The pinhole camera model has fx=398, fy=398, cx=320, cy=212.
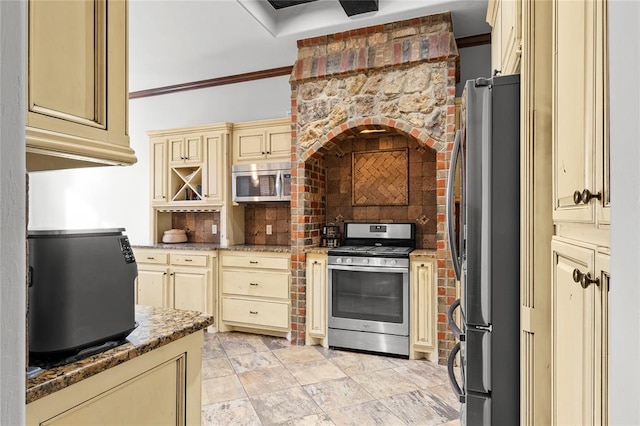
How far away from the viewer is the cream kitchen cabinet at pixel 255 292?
12.8 feet

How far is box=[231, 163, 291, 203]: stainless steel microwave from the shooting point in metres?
4.06

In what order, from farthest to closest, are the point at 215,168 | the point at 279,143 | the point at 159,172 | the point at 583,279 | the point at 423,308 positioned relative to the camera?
the point at 159,172
the point at 215,168
the point at 279,143
the point at 423,308
the point at 583,279

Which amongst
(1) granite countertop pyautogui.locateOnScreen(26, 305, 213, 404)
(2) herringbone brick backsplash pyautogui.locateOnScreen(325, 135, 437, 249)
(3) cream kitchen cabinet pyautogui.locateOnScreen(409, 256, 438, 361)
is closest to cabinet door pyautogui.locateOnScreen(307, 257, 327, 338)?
(2) herringbone brick backsplash pyautogui.locateOnScreen(325, 135, 437, 249)

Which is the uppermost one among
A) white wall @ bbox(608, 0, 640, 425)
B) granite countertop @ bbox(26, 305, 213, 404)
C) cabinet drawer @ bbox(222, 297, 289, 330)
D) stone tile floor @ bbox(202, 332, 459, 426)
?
white wall @ bbox(608, 0, 640, 425)

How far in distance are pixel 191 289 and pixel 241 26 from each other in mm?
2652

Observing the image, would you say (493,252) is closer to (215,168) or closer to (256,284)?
(256,284)

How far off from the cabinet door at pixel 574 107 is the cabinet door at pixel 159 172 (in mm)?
4307

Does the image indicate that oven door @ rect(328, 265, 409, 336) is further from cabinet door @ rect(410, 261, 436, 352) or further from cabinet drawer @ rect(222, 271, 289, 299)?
cabinet drawer @ rect(222, 271, 289, 299)

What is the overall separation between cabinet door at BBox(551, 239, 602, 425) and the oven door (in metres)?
2.33

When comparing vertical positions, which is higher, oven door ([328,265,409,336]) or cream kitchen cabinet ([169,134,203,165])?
cream kitchen cabinet ([169,134,203,165])

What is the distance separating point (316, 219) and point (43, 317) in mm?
3186

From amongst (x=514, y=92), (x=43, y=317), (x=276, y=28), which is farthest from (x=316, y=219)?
(x=43, y=317)

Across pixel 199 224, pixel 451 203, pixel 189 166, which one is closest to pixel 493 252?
pixel 451 203

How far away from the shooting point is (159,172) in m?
4.69
